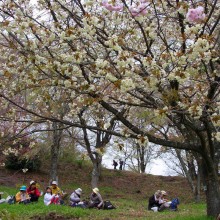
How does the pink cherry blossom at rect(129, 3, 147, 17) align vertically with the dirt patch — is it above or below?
above

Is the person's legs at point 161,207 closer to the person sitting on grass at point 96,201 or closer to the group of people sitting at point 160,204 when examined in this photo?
the group of people sitting at point 160,204

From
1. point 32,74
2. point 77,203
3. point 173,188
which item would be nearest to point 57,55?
point 32,74

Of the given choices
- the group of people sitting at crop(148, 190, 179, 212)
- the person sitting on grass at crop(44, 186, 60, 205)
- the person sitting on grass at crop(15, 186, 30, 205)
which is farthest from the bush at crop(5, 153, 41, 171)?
the group of people sitting at crop(148, 190, 179, 212)

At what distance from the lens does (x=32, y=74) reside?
658 centimetres

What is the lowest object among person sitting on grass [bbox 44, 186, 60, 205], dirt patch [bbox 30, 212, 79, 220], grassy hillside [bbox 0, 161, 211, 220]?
dirt patch [bbox 30, 212, 79, 220]

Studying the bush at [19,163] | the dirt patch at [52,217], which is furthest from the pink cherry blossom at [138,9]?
the bush at [19,163]

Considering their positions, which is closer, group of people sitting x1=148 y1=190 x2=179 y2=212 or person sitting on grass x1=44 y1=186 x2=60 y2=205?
person sitting on grass x1=44 y1=186 x2=60 y2=205

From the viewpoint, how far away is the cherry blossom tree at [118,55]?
5336 mm

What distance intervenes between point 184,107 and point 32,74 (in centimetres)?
251

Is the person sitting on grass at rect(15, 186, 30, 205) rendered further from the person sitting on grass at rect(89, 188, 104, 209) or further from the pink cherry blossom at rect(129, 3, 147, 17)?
the pink cherry blossom at rect(129, 3, 147, 17)

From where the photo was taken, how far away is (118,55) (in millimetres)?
5598

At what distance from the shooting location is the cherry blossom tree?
5336mm

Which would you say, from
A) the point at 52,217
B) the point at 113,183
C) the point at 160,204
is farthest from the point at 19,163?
the point at 52,217

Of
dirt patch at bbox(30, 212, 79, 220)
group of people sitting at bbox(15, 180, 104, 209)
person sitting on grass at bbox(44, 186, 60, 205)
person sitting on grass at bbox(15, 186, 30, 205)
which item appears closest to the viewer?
dirt patch at bbox(30, 212, 79, 220)
